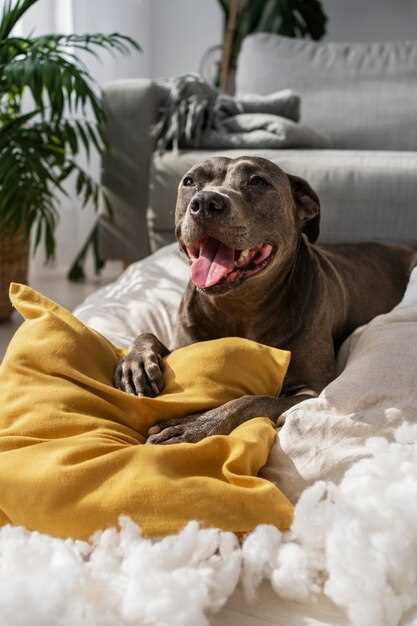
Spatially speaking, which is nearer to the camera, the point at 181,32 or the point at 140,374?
the point at 140,374

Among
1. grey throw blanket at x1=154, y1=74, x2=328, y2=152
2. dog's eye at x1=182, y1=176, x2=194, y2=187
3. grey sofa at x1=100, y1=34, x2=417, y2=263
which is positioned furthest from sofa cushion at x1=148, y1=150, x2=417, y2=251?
dog's eye at x1=182, y1=176, x2=194, y2=187

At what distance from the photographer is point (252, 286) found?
1858mm

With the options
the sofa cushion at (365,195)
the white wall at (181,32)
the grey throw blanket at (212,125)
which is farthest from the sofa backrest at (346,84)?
the white wall at (181,32)

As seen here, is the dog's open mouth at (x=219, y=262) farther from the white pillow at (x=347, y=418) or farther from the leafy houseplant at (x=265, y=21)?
the leafy houseplant at (x=265, y=21)

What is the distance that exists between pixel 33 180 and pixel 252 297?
1.65 m

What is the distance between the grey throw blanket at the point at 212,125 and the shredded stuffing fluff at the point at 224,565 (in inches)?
93.3

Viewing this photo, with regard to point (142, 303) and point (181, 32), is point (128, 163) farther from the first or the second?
point (181, 32)

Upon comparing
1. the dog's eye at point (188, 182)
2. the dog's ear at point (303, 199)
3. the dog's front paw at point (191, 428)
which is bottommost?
the dog's front paw at point (191, 428)

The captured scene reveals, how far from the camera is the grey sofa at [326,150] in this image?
9.62 ft

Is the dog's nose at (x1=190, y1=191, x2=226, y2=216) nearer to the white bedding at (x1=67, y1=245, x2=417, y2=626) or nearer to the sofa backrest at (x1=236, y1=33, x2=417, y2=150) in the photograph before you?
the white bedding at (x1=67, y1=245, x2=417, y2=626)

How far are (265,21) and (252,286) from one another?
3.99m

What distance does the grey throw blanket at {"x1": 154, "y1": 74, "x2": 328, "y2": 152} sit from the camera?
3.42 meters

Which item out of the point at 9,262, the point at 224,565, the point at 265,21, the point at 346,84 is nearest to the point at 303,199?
the point at 224,565

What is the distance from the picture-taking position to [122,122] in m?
3.61
